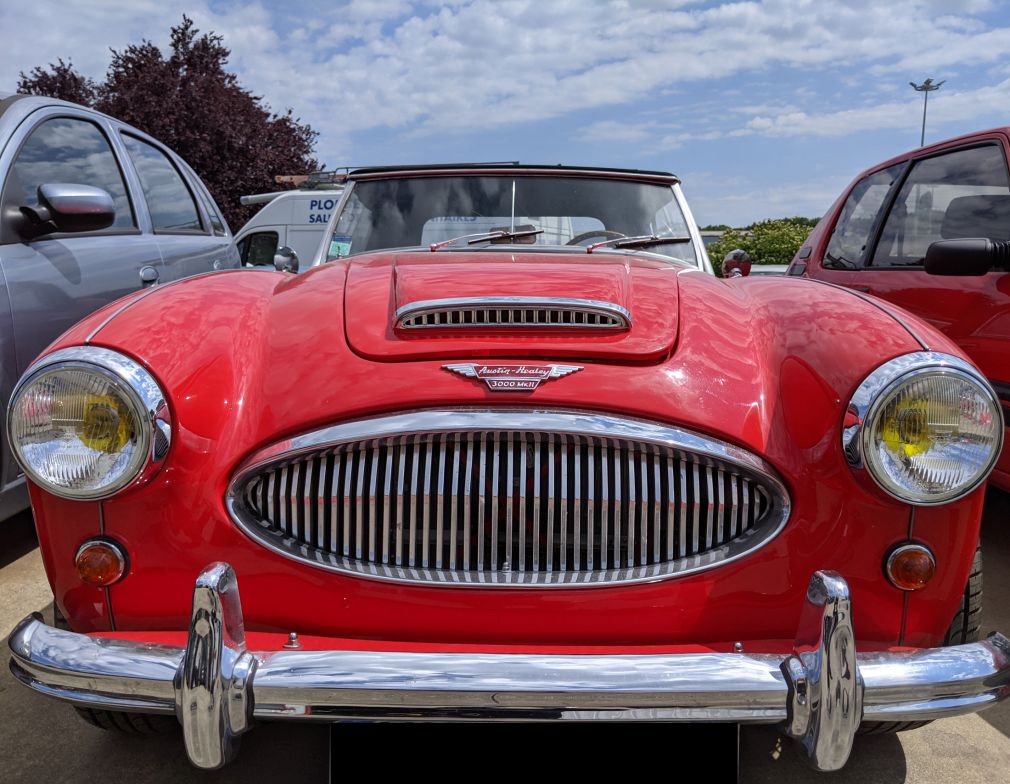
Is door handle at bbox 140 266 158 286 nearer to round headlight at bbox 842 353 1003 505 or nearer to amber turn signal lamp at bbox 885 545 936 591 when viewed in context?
round headlight at bbox 842 353 1003 505

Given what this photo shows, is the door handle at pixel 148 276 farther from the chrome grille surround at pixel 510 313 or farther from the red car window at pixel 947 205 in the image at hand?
the red car window at pixel 947 205

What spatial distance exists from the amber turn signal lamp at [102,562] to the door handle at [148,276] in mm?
2611

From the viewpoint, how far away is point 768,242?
17.9 m

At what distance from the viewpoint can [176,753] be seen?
2.16m

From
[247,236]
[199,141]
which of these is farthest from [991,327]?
[199,141]

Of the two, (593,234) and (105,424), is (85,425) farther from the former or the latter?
(593,234)

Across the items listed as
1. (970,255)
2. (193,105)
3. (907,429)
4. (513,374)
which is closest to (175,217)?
(513,374)

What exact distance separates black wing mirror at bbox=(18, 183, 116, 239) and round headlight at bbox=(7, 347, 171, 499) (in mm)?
1787

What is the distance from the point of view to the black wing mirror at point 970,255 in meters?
3.30

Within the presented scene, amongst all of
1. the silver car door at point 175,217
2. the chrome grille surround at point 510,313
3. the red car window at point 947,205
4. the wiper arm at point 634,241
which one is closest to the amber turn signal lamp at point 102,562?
the chrome grille surround at point 510,313

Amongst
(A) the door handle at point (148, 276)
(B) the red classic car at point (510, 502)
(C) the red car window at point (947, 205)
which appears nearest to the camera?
(B) the red classic car at point (510, 502)

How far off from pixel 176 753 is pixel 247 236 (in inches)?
401

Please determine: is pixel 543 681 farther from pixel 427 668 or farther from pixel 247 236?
pixel 247 236

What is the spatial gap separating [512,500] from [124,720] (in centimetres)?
101
